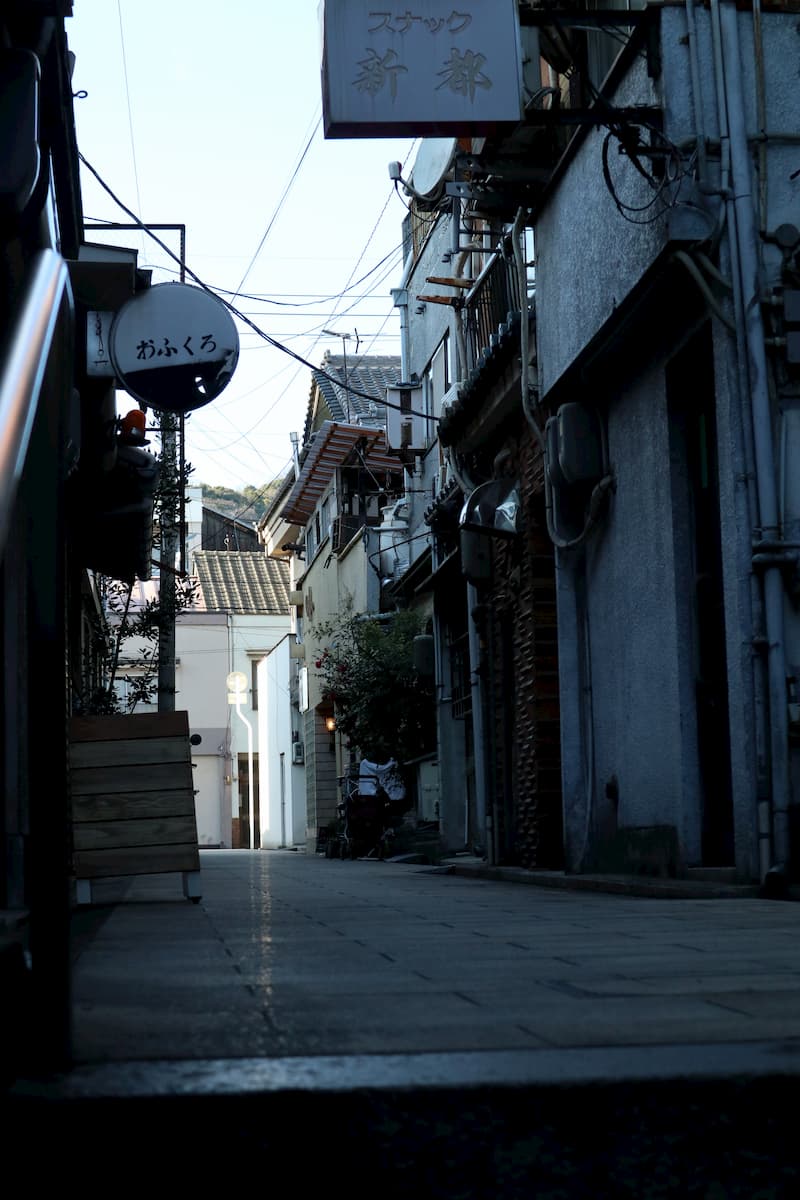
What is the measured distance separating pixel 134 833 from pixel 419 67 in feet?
16.5

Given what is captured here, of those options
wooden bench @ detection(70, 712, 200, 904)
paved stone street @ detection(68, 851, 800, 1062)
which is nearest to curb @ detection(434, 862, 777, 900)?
paved stone street @ detection(68, 851, 800, 1062)

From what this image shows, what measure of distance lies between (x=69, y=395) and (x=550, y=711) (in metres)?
Answer: 10.7

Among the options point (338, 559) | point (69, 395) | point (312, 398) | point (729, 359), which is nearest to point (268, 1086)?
point (69, 395)

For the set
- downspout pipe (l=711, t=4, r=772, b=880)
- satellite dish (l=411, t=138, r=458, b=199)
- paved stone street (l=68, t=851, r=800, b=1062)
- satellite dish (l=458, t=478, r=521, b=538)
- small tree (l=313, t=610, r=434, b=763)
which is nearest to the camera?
paved stone street (l=68, t=851, r=800, b=1062)

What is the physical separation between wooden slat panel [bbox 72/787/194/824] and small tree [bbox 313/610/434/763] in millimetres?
14365

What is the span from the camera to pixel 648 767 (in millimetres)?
10055

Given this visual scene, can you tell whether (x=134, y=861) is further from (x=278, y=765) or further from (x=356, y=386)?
(x=278, y=765)

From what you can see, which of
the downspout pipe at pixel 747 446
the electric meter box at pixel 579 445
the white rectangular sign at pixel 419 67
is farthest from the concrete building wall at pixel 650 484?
the white rectangular sign at pixel 419 67

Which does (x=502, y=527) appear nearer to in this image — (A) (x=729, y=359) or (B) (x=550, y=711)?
(B) (x=550, y=711)

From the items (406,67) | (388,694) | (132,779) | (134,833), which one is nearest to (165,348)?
(406,67)

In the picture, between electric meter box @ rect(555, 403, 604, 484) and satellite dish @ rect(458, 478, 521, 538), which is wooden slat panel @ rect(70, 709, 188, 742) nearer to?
electric meter box @ rect(555, 403, 604, 484)

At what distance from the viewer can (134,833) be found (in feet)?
24.5

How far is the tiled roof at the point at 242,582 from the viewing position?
4847 cm

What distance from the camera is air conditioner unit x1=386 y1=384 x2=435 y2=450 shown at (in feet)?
74.9
